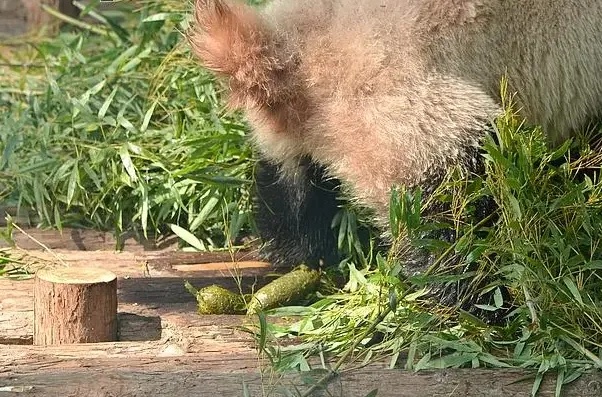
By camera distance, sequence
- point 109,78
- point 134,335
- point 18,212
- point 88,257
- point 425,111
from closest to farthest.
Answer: point 425,111 → point 134,335 → point 88,257 → point 18,212 → point 109,78

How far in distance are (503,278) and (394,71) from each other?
1.83ft

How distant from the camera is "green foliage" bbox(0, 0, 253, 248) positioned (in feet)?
11.0

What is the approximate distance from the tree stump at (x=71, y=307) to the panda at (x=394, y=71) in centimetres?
56

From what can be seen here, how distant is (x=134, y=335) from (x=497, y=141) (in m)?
1.03

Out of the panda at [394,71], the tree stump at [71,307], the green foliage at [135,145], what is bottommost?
the tree stump at [71,307]

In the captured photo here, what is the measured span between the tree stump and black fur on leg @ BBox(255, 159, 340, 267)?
2.11ft

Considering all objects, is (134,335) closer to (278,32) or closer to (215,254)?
(215,254)

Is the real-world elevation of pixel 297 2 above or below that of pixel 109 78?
above

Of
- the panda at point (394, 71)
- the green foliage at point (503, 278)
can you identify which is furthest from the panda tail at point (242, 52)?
the green foliage at point (503, 278)

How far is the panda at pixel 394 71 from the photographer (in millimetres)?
2586

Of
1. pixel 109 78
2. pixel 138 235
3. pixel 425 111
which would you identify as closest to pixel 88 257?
pixel 138 235

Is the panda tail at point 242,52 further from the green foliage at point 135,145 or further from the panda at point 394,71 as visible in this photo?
the green foliage at point 135,145

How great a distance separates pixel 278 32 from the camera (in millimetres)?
2645

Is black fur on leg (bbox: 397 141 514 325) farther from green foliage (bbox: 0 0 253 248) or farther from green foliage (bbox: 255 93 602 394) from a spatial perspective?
green foliage (bbox: 0 0 253 248)
